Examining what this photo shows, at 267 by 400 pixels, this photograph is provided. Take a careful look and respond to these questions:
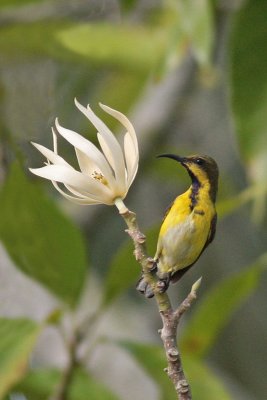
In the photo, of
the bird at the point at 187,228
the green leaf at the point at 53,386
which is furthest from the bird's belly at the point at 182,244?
the green leaf at the point at 53,386

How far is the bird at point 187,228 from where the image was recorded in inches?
29.6

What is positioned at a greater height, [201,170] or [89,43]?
[89,43]

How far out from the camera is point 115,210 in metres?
3.09

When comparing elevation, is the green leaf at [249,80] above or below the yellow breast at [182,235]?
above

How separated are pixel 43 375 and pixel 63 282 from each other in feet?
1.02

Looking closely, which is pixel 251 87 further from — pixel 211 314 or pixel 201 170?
pixel 201 170

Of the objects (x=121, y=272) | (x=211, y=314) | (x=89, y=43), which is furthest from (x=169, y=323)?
(x=89, y=43)

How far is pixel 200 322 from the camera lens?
2.23 meters

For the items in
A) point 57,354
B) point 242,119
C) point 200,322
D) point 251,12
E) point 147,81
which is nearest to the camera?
point 242,119

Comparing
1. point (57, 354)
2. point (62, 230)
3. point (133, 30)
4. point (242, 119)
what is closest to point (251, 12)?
point (242, 119)

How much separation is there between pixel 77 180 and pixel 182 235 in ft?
0.31

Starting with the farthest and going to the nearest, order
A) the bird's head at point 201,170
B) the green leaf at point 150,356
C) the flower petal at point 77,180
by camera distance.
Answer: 1. the green leaf at point 150,356
2. the bird's head at point 201,170
3. the flower petal at point 77,180

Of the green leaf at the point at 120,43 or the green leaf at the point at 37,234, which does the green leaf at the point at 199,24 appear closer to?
the green leaf at the point at 37,234

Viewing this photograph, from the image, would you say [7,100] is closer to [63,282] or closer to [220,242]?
[63,282]
